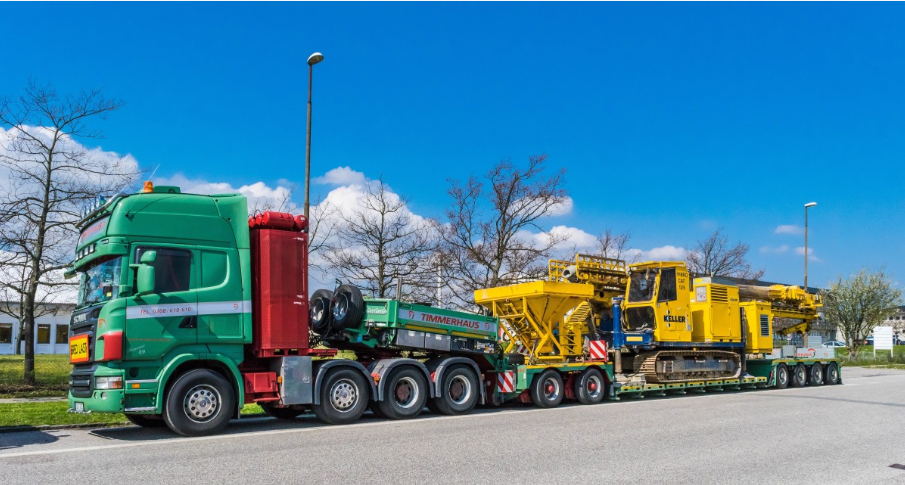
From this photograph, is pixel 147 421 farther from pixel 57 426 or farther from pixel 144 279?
pixel 144 279

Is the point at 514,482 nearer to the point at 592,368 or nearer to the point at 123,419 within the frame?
the point at 123,419

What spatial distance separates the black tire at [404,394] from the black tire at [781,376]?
13.0m

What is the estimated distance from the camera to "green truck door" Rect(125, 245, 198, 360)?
1031 cm

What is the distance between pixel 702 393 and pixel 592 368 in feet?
15.4

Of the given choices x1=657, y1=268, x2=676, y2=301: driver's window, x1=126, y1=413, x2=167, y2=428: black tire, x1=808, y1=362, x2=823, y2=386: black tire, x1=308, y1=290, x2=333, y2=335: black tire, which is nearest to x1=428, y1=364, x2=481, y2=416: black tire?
x1=308, y1=290, x2=333, y2=335: black tire

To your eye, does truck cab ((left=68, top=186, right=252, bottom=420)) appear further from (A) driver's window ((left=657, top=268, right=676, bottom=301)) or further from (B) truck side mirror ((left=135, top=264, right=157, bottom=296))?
(A) driver's window ((left=657, top=268, right=676, bottom=301))

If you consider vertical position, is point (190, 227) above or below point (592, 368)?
above

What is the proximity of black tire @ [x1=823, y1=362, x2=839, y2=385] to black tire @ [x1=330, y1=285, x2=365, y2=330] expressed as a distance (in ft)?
57.7

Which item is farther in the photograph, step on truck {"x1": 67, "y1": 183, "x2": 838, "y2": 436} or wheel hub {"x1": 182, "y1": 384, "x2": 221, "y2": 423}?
wheel hub {"x1": 182, "y1": 384, "x2": 221, "y2": 423}

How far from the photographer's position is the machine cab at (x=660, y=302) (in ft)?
61.2

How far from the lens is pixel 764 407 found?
15.3 metres

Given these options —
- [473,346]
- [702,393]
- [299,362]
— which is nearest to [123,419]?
[299,362]

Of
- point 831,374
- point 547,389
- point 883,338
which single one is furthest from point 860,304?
point 547,389

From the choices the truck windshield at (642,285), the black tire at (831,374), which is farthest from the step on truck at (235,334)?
the black tire at (831,374)
